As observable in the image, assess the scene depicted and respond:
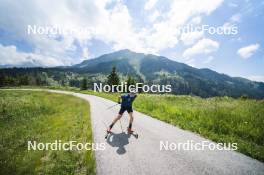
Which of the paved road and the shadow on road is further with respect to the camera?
the shadow on road

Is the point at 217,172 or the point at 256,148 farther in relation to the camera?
the point at 256,148

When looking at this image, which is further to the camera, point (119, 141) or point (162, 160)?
point (119, 141)

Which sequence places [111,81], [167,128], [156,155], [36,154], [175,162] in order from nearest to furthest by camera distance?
[175,162] → [156,155] → [36,154] → [167,128] → [111,81]

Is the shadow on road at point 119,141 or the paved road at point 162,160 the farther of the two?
the shadow on road at point 119,141

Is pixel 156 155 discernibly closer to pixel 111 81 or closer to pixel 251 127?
pixel 251 127

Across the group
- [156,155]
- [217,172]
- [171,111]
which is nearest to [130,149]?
[156,155]

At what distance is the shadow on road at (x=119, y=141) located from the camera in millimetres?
7548

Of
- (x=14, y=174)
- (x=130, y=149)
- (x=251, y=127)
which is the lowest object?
(x=14, y=174)

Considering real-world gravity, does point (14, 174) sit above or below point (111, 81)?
below

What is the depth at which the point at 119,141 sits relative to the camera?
8586mm

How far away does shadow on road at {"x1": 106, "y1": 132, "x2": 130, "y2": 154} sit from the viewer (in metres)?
7.55

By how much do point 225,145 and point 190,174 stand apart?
3170 mm

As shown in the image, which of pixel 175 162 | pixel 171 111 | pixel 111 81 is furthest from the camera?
pixel 111 81

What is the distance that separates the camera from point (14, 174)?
7293 mm
